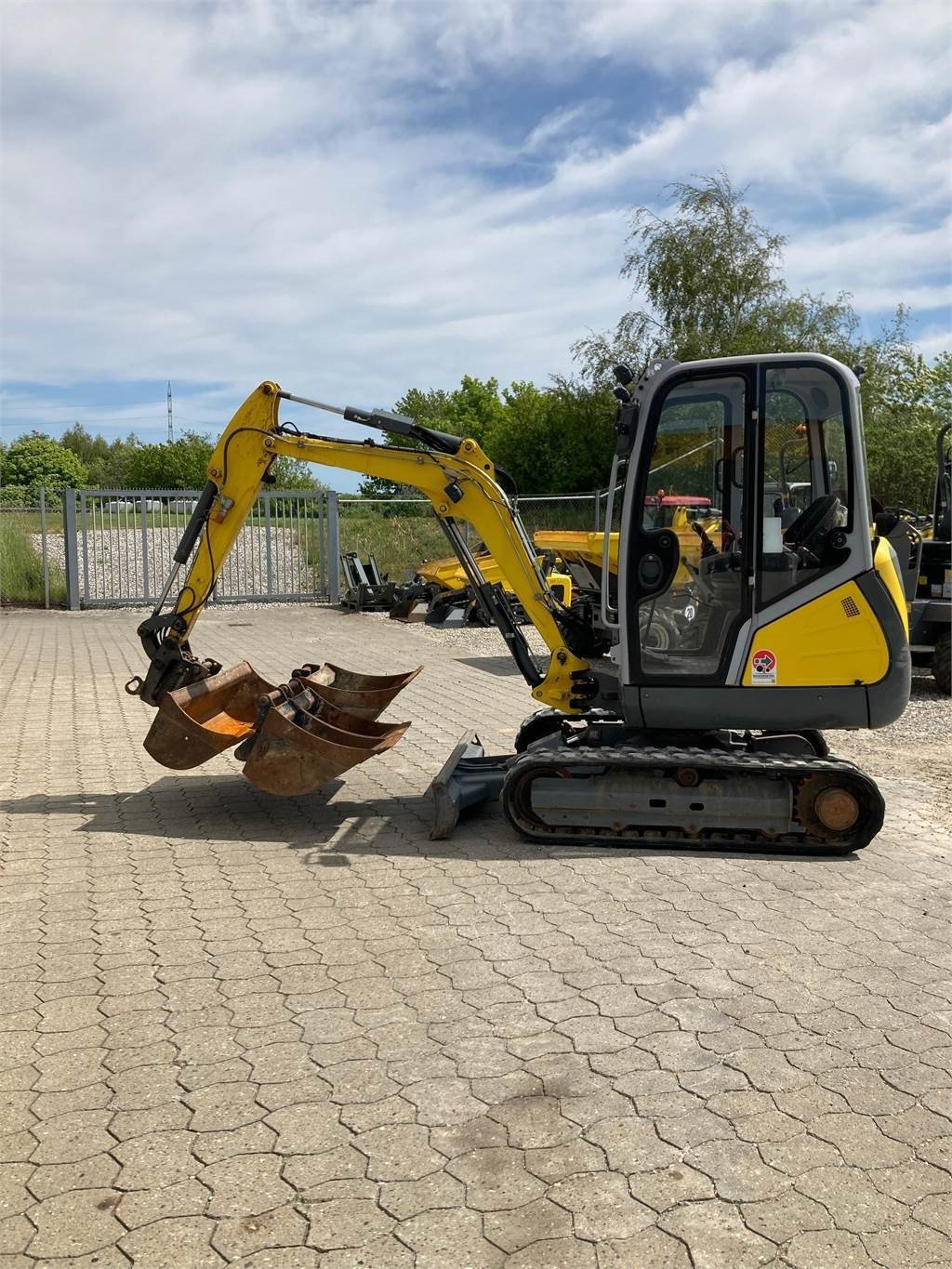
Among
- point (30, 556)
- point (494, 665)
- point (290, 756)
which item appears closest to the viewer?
point (290, 756)

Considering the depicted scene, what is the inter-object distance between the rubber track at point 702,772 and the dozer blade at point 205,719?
5.49 feet

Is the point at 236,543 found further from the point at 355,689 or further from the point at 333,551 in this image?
the point at 355,689

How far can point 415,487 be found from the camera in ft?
22.8

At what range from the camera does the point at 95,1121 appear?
3.44 m

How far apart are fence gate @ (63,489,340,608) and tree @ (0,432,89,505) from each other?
4676 centimetres

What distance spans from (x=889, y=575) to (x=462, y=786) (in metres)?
2.66

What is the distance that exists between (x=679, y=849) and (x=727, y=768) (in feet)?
1.77

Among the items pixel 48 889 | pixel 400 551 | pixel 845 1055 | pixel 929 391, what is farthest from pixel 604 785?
pixel 929 391

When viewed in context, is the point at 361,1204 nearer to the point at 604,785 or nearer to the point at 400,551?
the point at 604,785

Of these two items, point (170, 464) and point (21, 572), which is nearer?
point (21, 572)

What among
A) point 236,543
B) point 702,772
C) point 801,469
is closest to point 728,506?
point 801,469

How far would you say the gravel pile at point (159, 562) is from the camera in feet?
72.0

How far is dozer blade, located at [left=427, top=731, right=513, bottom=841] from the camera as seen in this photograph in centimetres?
630

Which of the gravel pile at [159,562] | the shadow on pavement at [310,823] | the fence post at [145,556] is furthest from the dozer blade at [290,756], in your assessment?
the fence post at [145,556]
